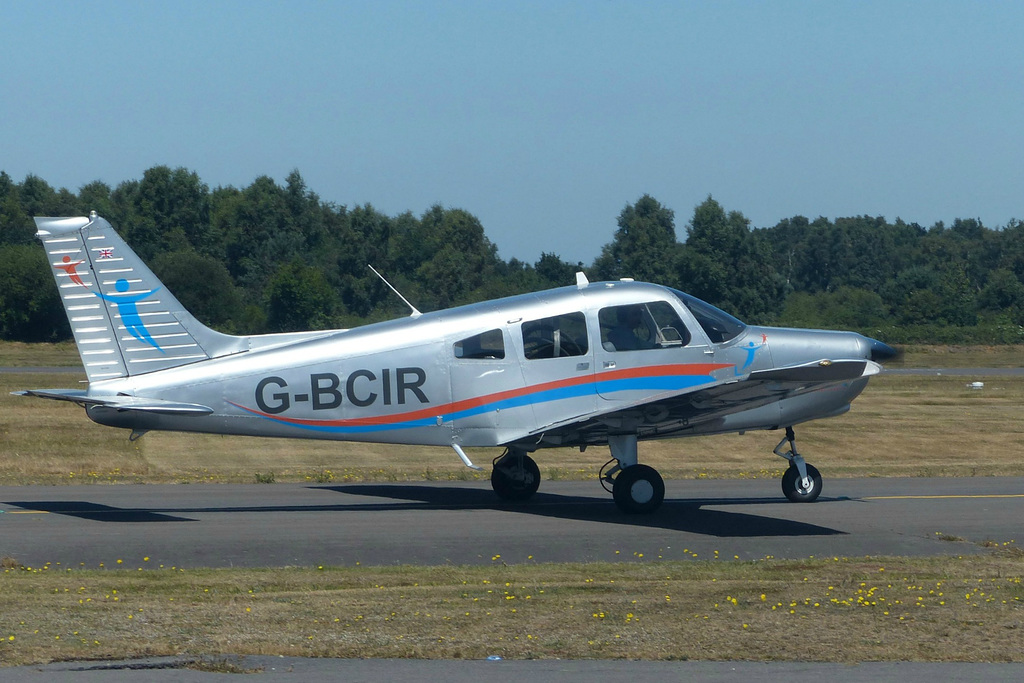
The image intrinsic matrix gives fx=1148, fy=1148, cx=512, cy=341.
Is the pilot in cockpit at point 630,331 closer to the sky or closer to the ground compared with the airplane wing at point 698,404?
closer to the sky

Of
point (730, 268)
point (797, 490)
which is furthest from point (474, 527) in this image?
point (730, 268)

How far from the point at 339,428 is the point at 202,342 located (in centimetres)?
194

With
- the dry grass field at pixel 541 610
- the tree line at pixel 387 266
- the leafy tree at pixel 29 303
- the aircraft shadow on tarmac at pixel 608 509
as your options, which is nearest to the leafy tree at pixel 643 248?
the tree line at pixel 387 266

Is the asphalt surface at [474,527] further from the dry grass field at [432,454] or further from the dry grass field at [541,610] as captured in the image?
the dry grass field at [432,454]

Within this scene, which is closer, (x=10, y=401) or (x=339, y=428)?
(x=339, y=428)

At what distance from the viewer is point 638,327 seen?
14234 mm

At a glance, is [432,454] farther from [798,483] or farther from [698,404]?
[698,404]

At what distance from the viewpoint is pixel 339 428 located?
13.9 meters

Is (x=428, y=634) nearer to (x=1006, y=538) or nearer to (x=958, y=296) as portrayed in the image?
(x=1006, y=538)

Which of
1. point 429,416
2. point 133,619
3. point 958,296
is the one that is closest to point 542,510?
point 429,416

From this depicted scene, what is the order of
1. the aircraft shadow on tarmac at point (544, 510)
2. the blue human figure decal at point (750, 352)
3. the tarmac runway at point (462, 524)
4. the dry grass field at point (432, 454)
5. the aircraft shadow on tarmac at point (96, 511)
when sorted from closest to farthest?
the tarmac runway at point (462, 524), the aircraft shadow on tarmac at point (544, 510), the aircraft shadow on tarmac at point (96, 511), the blue human figure decal at point (750, 352), the dry grass field at point (432, 454)

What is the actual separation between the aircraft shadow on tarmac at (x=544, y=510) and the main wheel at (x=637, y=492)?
135 mm

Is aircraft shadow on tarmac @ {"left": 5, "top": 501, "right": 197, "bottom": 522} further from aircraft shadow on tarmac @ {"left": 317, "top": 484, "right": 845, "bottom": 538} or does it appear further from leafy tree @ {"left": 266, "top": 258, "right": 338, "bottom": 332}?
leafy tree @ {"left": 266, "top": 258, "right": 338, "bottom": 332}

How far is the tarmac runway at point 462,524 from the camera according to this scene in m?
11.7
